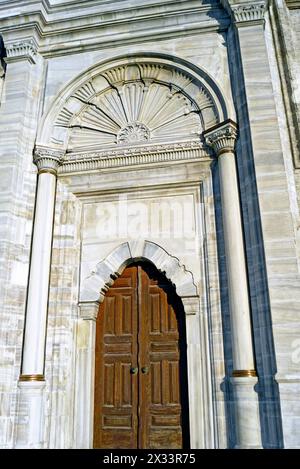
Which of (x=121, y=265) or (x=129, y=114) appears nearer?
(x=121, y=265)

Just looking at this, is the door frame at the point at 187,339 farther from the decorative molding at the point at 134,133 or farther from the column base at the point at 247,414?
the decorative molding at the point at 134,133

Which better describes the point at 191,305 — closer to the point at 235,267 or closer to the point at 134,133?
the point at 235,267

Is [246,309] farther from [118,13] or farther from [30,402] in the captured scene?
[118,13]

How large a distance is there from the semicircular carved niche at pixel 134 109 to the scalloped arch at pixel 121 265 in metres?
1.76

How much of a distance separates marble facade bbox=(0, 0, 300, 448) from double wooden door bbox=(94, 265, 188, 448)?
0.72ft

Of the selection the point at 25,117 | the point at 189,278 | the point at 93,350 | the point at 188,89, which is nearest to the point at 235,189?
the point at 189,278

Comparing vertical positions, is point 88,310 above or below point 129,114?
below

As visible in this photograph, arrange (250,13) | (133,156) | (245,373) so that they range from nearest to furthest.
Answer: (245,373) → (250,13) → (133,156)

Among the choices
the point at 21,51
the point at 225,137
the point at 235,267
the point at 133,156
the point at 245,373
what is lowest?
the point at 245,373

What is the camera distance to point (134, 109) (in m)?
7.19

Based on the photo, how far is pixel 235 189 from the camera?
19.6ft

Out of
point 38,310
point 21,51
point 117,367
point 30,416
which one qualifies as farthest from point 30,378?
point 21,51

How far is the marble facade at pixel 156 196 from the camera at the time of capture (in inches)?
211

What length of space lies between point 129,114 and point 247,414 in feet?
16.0
